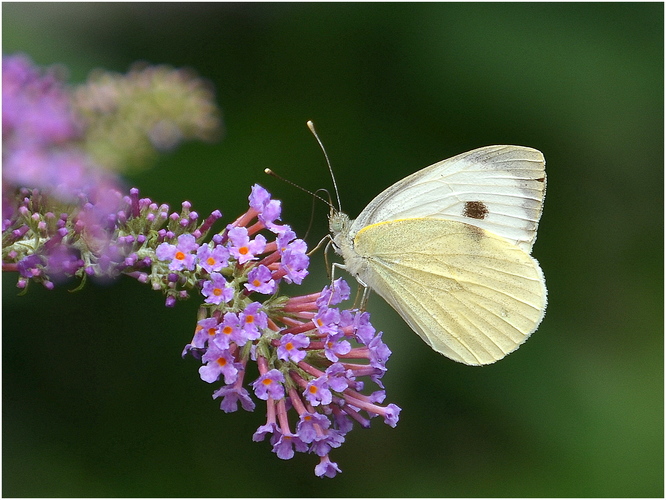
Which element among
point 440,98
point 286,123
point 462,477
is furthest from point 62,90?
point 462,477

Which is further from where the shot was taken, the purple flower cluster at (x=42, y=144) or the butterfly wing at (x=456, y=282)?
the butterfly wing at (x=456, y=282)

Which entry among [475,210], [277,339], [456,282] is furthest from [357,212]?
[277,339]

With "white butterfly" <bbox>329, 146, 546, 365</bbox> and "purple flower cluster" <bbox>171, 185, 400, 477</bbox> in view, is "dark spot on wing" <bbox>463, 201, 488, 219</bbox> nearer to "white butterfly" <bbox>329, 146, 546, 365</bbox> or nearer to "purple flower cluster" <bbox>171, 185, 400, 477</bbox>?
"white butterfly" <bbox>329, 146, 546, 365</bbox>

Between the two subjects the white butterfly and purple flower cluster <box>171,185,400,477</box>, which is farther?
the white butterfly

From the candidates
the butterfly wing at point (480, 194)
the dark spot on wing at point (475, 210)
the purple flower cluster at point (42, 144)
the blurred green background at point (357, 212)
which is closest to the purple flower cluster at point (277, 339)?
the purple flower cluster at point (42, 144)

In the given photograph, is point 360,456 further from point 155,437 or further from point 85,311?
point 85,311

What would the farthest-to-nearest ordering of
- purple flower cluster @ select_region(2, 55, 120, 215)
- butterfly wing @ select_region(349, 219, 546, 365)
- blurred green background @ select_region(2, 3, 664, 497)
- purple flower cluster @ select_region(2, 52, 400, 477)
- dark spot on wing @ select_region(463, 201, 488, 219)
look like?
blurred green background @ select_region(2, 3, 664, 497), dark spot on wing @ select_region(463, 201, 488, 219), butterfly wing @ select_region(349, 219, 546, 365), purple flower cluster @ select_region(2, 52, 400, 477), purple flower cluster @ select_region(2, 55, 120, 215)

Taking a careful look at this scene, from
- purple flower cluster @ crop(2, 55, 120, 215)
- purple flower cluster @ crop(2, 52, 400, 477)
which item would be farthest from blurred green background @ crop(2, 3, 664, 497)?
purple flower cluster @ crop(2, 52, 400, 477)

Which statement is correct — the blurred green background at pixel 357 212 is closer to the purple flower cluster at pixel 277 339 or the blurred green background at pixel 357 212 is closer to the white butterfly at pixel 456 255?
the white butterfly at pixel 456 255
